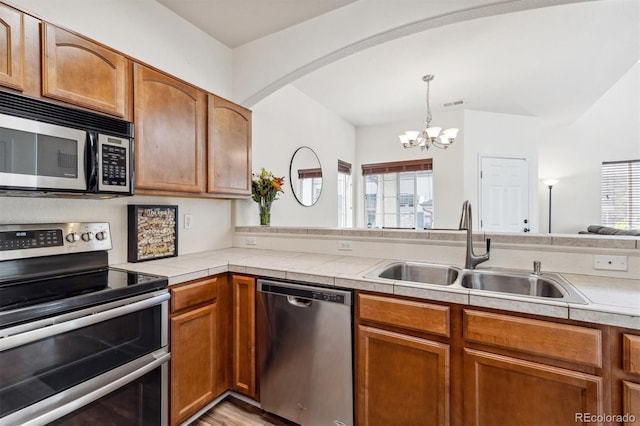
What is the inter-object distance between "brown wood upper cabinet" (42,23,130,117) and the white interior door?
4828 millimetres

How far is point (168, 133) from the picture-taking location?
1869 millimetres

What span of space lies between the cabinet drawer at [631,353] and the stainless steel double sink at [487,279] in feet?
0.63

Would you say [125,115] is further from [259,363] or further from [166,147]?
[259,363]

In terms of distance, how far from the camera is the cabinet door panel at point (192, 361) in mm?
1560

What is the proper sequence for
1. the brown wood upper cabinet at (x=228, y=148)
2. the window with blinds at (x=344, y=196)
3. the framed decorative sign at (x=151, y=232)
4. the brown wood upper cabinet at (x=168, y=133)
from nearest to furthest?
the brown wood upper cabinet at (x=168, y=133)
the framed decorative sign at (x=151, y=232)
the brown wood upper cabinet at (x=228, y=148)
the window with blinds at (x=344, y=196)

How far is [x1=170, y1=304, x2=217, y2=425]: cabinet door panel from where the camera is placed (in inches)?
61.4

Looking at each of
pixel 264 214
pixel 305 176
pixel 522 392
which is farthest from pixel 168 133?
pixel 522 392

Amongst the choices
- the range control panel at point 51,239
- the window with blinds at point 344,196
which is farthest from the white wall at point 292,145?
the range control panel at point 51,239

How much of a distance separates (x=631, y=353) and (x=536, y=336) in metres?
0.26

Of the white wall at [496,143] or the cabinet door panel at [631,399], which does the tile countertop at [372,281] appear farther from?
the white wall at [496,143]

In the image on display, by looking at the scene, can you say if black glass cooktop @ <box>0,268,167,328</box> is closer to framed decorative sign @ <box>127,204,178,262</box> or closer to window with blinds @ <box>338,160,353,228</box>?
framed decorative sign @ <box>127,204,178,262</box>

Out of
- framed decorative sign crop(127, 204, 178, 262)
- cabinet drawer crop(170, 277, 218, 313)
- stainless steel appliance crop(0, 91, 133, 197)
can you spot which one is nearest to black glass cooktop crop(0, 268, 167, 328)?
A: cabinet drawer crop(170, 277, 218, 313)

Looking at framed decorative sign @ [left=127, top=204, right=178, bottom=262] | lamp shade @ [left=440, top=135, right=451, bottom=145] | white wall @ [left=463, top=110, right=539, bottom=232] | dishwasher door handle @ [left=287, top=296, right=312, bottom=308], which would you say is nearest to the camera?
dishwasher door handle @ [left=287, top=296, right=312, bottom=308]

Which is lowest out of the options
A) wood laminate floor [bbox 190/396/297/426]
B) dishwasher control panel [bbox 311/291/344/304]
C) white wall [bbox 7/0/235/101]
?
wood laminate floor [bbox 190/396/297/426]
